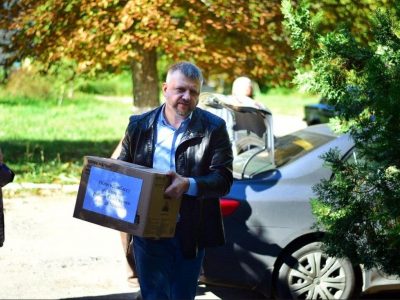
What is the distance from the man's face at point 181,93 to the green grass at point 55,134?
7.50 m

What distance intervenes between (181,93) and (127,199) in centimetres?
62

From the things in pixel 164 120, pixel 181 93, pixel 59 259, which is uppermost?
pixel 181 93

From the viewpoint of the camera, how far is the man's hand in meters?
4.05

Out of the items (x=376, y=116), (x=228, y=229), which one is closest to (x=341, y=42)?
(x=376, y=116)

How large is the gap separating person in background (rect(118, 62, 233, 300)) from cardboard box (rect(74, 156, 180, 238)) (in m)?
0.16

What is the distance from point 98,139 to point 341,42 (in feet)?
44.2

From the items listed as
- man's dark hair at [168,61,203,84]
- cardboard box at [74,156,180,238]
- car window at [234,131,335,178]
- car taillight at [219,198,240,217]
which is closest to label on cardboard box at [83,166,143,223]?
cardboard box at [74,156,180,238]

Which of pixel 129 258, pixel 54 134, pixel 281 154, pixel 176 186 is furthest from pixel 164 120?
pixel 54 134

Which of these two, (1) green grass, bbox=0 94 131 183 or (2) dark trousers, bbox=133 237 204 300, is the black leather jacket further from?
(1) green grass, bbox=0 94 131 183

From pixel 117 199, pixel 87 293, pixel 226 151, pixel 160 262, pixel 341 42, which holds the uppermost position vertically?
pixel 341 42

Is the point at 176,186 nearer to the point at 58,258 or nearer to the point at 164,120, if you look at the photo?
the point at 164,120

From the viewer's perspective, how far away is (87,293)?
6746 mm

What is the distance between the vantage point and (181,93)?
4.25 metres

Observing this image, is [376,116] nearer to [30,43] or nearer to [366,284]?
[366,284]
